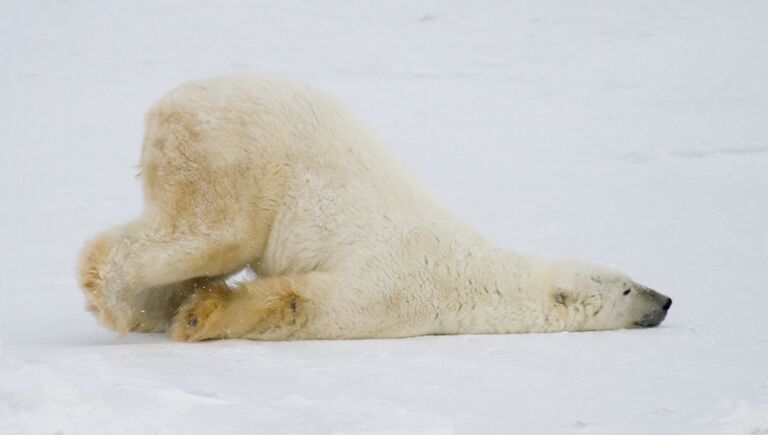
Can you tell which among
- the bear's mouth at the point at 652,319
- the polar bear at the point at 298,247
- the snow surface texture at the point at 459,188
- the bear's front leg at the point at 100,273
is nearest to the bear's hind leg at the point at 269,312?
the polar bear at the point at 298,247

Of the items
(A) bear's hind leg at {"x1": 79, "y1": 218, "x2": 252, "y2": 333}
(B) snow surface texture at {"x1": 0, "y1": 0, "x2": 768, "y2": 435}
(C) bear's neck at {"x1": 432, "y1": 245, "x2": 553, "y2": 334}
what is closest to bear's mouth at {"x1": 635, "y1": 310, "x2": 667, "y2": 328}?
(B) snow surface texture at {"x1": 0, "y1": 0, "x2": 768, "y2": 435}

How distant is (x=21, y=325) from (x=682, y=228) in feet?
13.2

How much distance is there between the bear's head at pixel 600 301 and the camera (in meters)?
5.28

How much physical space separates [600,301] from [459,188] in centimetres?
365

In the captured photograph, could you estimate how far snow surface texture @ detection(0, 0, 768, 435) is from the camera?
373cm

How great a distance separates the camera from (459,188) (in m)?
8.92

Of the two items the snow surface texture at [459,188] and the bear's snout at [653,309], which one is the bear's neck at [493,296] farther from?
the bear's snout at [653,309]

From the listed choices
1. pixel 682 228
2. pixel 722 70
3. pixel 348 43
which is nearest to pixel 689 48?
pixel 722 70

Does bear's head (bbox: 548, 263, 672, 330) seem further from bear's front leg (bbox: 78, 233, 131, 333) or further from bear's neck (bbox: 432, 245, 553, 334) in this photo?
bear's front leg (bbox: 78, 233, 131, 333)

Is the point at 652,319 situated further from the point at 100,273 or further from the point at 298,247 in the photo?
the point at 100,273

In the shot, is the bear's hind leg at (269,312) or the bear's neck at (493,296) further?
the bear's neck at (493,296)

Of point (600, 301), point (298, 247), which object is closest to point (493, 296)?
point (600, 301)

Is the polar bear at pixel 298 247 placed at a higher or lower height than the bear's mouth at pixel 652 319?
higher

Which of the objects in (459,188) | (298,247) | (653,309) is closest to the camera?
(298,247)
